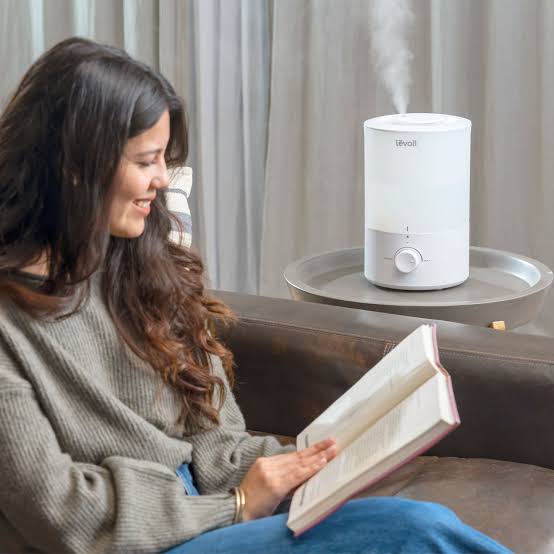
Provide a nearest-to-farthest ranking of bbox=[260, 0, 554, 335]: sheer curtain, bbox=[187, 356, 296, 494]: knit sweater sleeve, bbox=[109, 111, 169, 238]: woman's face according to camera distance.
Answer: bbox=[109, 111, 169, 238]: woman's face, bbox=[187, 356, 296, 494]: knit sweater sleeve, bbox=[260, 0, 554, 335]: sheer curtain

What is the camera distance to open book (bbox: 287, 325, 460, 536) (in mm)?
1025

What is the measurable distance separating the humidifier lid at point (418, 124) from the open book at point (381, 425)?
1.94ft

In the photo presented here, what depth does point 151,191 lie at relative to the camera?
4.25 feet

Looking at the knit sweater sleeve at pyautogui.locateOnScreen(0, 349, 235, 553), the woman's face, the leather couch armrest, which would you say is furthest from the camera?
the leather couch armrest

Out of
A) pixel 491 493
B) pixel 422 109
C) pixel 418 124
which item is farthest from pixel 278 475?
pixel 422 109

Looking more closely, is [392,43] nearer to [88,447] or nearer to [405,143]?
[405,143]

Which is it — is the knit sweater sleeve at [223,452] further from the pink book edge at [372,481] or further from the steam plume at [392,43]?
the steam plume at [392,43]

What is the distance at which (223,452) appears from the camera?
1.39 metres

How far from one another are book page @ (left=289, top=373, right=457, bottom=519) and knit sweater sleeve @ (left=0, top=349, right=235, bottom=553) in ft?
0.53

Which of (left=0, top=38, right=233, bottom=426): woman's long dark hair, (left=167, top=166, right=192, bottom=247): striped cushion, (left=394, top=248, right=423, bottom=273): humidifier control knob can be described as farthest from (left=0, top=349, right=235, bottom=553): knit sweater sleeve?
(left=394, top=248, right=423, bottom=273): humidifier control knob

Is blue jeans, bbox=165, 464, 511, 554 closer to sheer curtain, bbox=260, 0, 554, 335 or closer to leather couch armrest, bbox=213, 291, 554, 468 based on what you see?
leather couch armrest, bbox=213, 291, 554, 468

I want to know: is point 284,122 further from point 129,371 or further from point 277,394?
point 129,371

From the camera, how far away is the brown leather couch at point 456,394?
1.42 metres

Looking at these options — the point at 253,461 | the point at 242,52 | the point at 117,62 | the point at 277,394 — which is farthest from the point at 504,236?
the point at 117,62
